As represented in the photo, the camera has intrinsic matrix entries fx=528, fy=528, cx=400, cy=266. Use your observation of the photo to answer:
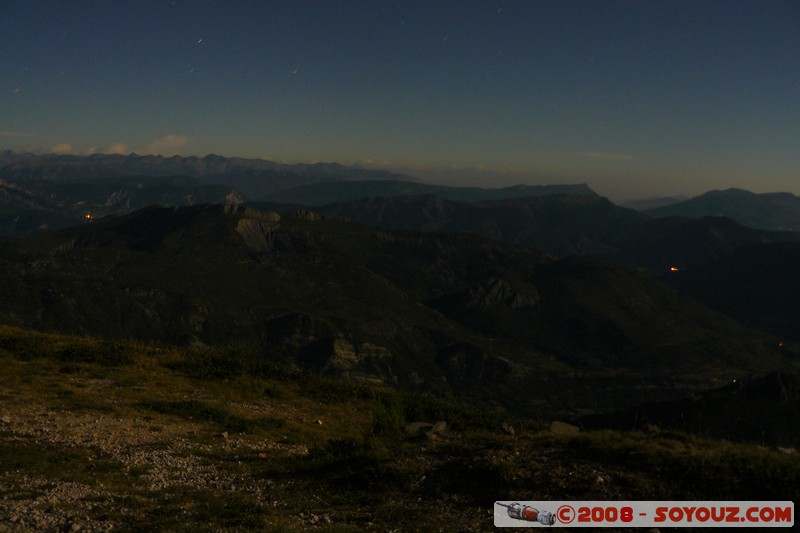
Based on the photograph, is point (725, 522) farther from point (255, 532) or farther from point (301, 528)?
point (255, 532)

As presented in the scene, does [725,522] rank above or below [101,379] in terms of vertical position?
above

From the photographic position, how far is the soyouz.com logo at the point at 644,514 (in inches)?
454

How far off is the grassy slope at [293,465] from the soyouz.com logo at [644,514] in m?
0.33

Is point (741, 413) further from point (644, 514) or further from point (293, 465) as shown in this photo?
point (293, 465)

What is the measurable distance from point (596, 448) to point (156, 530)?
11.7 m

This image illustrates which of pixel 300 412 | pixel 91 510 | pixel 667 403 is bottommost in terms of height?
pixel 667 403

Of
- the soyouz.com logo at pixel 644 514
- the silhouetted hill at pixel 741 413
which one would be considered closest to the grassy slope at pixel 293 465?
the soyouz.com logo at pixel 644 514

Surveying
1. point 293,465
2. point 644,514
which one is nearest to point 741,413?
point 644,514

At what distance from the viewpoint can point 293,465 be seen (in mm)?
16484

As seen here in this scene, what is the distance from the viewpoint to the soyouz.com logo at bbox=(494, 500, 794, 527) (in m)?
11.5

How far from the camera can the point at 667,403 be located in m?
121

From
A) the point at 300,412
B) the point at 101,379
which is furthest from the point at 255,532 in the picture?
the point at 101,379

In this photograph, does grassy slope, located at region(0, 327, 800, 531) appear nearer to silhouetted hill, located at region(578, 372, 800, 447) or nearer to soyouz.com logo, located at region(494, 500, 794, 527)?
soyouz.com logo, located at region(494, 500, 794, 527)

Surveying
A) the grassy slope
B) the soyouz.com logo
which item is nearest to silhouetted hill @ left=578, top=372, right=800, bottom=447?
the grassy slope
